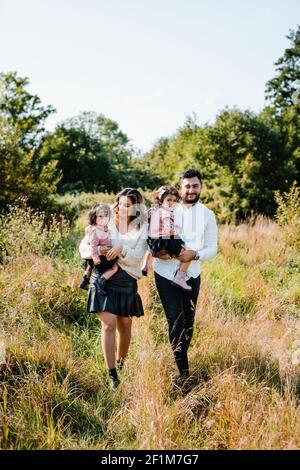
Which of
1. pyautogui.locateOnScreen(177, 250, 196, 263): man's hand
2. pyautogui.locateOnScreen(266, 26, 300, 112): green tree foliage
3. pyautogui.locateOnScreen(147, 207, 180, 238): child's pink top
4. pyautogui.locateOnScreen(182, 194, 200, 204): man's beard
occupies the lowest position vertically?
pyautogui.locateOnScreen(177, 250, 196, 263): man's hand

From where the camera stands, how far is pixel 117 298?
11.0ft

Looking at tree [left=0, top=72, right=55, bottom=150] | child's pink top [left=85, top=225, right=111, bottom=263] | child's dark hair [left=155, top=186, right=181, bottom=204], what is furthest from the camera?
tree [left=0, top=72, right=55, bottom=150]

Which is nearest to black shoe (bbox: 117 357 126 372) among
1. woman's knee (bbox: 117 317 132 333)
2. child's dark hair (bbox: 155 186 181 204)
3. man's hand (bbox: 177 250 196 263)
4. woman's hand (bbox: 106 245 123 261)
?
woman's knee (bbox: 117 317 132 333)

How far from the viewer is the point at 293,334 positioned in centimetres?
438

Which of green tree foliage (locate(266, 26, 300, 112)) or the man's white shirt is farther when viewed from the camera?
green tree foliage (locate(266, 26, 300, 112))

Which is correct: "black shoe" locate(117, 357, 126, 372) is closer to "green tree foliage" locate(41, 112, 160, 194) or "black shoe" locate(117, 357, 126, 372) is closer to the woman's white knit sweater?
the woman's white knit sweater

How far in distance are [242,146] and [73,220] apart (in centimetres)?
632

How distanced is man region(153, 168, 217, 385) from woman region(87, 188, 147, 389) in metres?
0.23

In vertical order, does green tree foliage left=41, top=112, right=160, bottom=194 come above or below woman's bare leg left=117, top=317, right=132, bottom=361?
above

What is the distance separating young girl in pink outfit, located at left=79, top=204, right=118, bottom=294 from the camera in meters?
3.34

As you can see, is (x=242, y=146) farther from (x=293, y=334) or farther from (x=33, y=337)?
(x=33, y=337)

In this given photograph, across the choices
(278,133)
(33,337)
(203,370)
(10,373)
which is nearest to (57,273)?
(33,337)

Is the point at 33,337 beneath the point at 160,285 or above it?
beneath

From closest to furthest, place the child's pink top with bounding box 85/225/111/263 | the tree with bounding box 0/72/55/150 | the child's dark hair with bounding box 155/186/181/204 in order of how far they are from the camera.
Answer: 1. the child's pink top with bounding box 85/225/111/263
2. the child's dark hair with bounding box 155/186/181/204
3. the tree with bounding box 0/72/55/150
